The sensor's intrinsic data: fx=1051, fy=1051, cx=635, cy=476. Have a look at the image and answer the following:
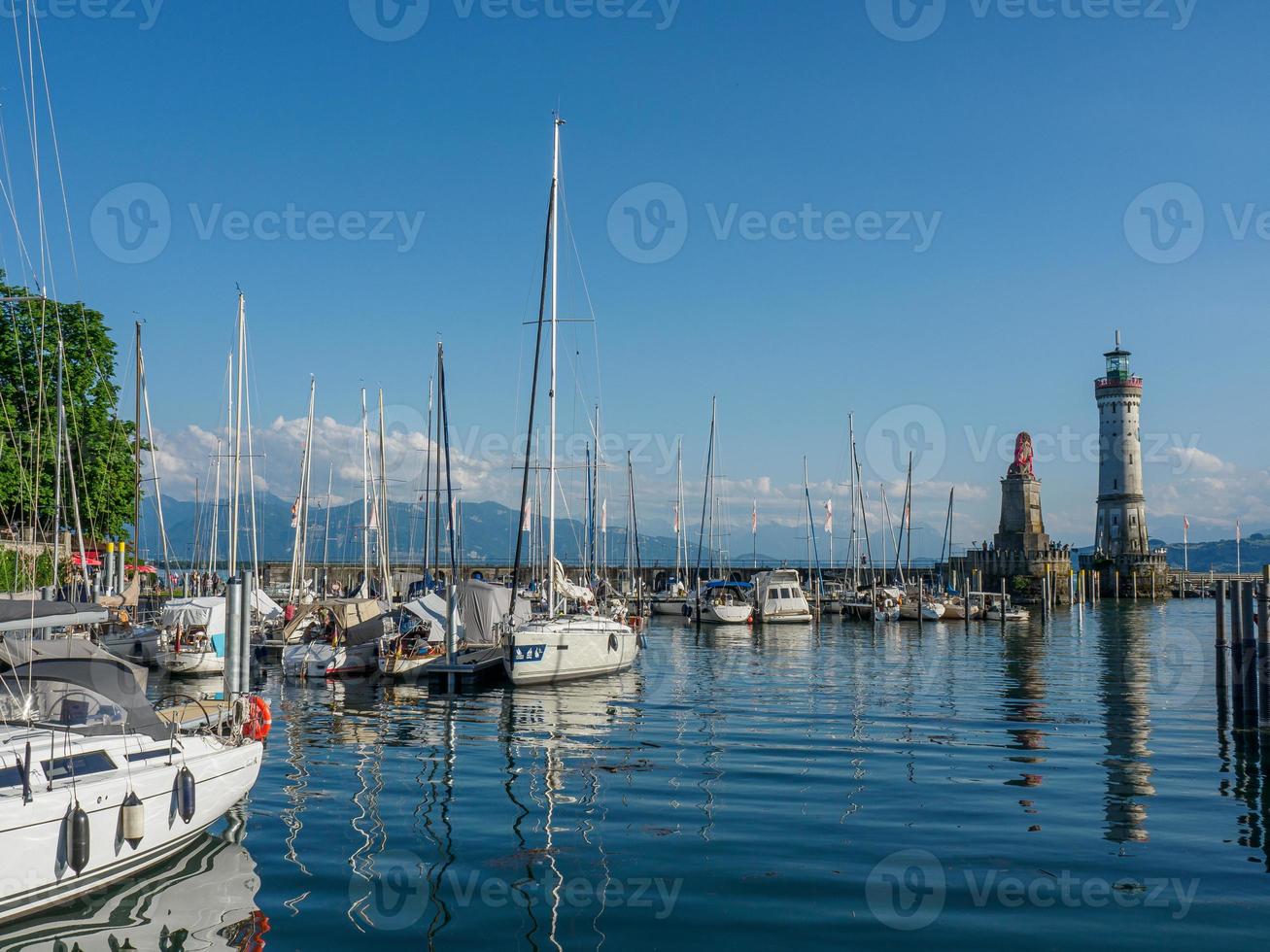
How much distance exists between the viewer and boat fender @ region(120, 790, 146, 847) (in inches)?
481

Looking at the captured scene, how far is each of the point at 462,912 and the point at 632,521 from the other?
71.0 m

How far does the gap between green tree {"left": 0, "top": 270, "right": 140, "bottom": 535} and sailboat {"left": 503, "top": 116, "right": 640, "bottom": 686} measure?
80.7 ft

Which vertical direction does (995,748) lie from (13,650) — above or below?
below

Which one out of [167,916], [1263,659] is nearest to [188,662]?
[167,916]

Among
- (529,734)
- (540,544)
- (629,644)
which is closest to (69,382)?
(540,544)

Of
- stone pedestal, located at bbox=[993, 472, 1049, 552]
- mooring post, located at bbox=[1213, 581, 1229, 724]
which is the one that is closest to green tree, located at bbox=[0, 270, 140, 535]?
mooring post, located at bbox=[1213, 581, 1229, 724]

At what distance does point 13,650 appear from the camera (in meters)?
16.0

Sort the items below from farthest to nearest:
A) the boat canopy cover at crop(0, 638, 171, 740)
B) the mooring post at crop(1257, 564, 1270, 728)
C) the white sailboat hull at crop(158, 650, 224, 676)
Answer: the white sailboat hull at crop(158, 650, 224, 676) → the mooring post at crop(1257, 564, 1270, 728) → the boat canopy cover at crop(0, 638, 171, 740)

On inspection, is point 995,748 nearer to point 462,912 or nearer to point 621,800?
point 621,800

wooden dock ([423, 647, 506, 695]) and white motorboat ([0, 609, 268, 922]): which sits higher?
white motorboat ([0, 609, 268, 922])

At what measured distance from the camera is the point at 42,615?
1574 cm


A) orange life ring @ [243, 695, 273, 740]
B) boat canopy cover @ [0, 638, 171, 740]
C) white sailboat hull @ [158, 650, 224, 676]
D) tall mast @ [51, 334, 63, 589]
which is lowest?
white sailboat hull @ [158, 650, 224, 676]

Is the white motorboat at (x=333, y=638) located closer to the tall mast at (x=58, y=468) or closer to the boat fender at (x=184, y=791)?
the tall mast at (x=58, y=468)

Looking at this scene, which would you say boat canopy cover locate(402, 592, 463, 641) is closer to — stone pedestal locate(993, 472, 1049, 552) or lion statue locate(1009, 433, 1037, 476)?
stone pedestal locate(993, 472, 1049, 552)
